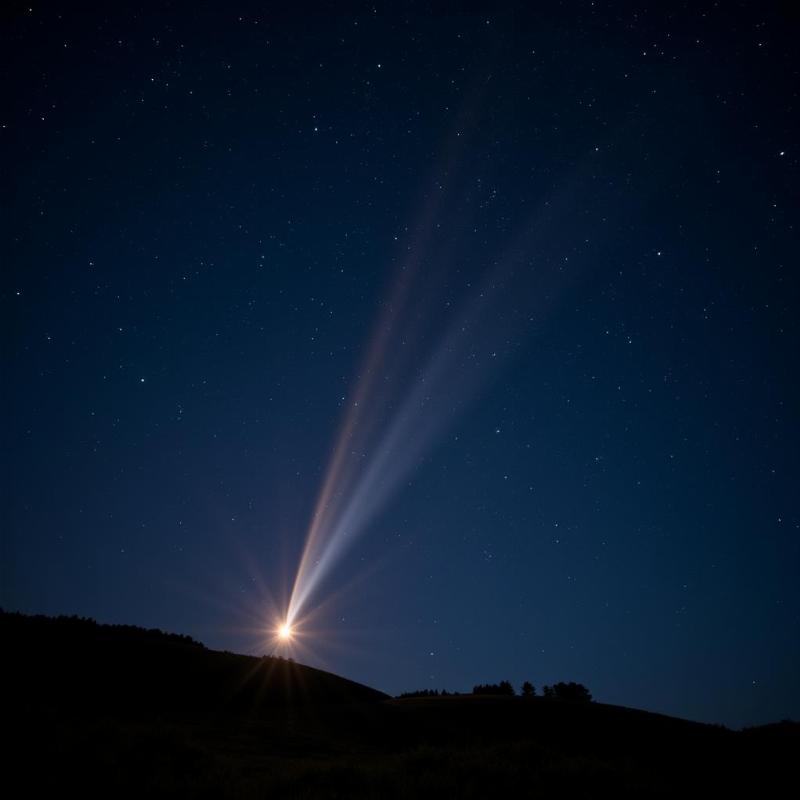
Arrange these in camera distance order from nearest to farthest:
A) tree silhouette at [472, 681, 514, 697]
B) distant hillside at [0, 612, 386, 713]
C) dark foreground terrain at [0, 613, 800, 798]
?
1. dark foreground terrain at [0, 613, 800, 798]
2. distant hillside at [0, 612, 386, 713]
3. tree silhouette at [472, 681, 514, 697]

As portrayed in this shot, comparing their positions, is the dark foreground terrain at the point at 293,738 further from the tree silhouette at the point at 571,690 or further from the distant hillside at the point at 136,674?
the tree silhouette at the point at 571,690

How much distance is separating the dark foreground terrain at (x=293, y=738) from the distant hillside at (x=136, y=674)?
0.47 feet

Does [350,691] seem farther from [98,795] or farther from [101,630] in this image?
[98,795]

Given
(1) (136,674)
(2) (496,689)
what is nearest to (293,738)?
(1) (136,674)

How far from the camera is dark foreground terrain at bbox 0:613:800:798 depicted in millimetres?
10742

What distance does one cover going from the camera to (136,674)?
30219 mm

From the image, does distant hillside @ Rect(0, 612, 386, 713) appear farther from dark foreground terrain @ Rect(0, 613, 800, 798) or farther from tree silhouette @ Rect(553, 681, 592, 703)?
tree silhouette @ Rect(553, 681, 592, 703)

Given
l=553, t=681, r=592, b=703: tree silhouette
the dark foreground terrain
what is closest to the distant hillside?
the dark foreground terrain

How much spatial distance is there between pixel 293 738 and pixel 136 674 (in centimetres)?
1525

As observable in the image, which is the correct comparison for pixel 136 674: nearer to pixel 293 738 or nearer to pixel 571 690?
pixel 293 738

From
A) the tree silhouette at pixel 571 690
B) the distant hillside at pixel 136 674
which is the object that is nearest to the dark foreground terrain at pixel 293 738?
the distant hillside at pixel 136 674

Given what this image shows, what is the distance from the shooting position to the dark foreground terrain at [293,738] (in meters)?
10.7

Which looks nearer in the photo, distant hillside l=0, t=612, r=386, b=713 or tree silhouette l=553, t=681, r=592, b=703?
distant hillside l=0, t=612, r=386, b=713

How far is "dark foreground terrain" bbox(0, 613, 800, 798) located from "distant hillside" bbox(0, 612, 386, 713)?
0.47ft
